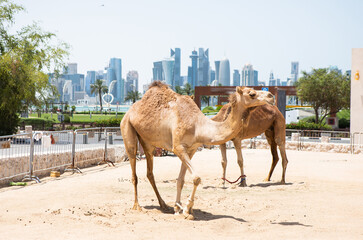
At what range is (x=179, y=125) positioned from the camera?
7789mm

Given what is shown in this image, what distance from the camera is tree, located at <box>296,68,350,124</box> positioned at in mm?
43594

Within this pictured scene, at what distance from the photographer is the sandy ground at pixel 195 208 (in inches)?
268

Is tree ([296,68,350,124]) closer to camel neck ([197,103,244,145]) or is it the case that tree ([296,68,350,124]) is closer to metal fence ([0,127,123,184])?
metal fence ([0,127,123,184])

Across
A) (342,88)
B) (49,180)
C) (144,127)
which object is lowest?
(49,180)

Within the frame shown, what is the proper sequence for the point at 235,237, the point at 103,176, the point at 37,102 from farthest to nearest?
1. the point at 37,102
2. the point at 103,176
3. the point at 235,237

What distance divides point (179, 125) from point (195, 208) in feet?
7.10

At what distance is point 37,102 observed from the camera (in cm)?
2939

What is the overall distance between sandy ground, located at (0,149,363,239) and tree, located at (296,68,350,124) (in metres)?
30.6

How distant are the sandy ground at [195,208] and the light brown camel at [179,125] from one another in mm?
849

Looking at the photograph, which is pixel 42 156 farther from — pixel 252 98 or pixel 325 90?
pixel 325 90

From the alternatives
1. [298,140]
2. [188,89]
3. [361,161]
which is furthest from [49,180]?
[188,89]

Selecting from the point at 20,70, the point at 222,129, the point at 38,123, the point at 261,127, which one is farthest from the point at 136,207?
the point at 38,123

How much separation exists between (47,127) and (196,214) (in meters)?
33.8

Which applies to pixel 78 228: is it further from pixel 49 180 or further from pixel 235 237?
pixel 49 180
